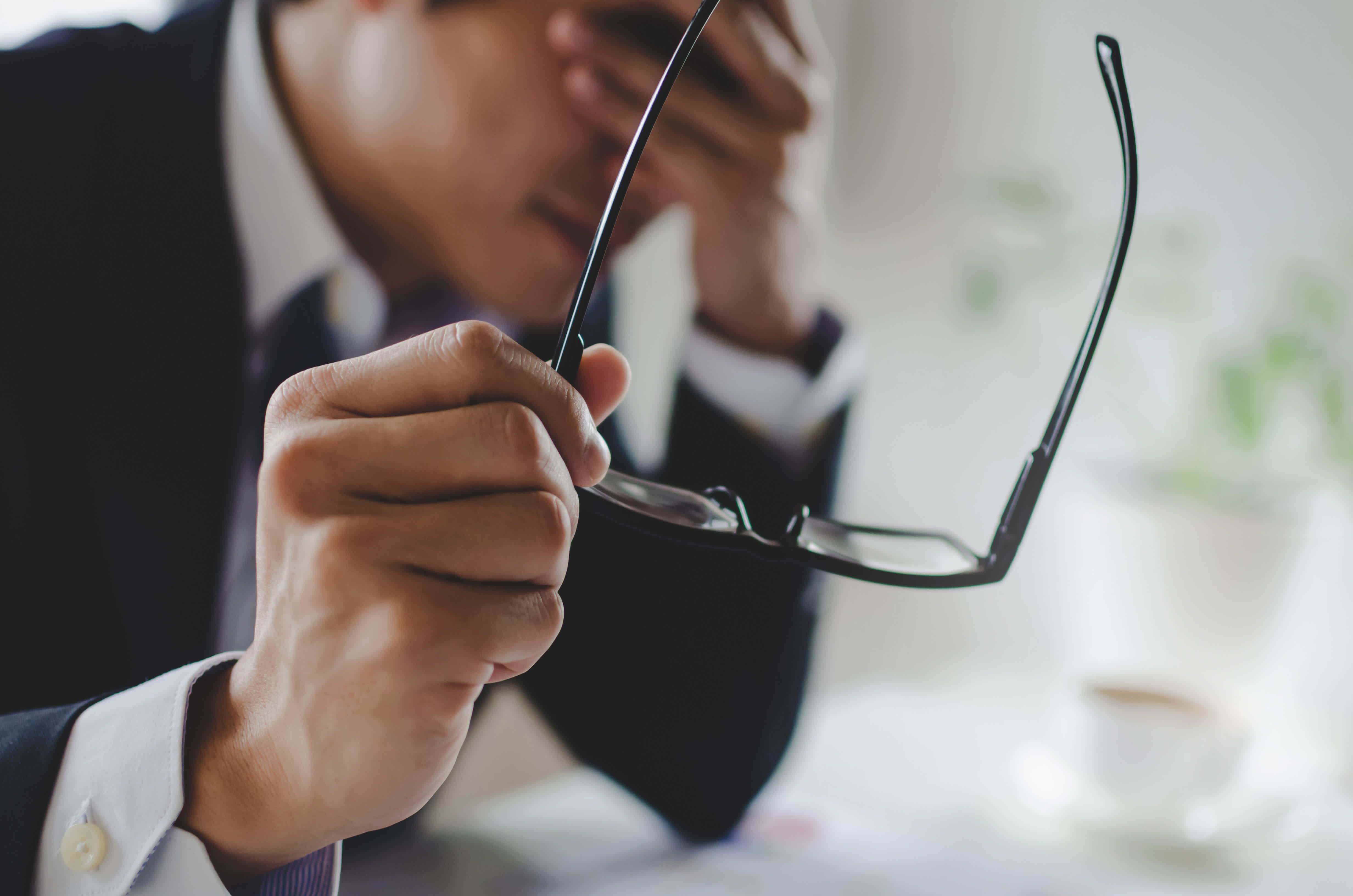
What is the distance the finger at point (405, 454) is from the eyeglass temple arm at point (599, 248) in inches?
1.1

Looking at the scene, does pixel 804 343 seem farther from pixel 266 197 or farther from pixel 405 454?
pixel 405 454

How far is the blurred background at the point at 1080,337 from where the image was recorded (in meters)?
0.76

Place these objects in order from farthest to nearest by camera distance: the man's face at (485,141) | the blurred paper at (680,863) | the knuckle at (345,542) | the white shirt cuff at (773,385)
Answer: the white shirt cuff at (773,385)
the man's face at (485,141)
the blurred paper at (680,863)
the knuckle at (345,542)

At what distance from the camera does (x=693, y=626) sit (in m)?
0.72

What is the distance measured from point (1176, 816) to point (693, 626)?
347 millimetres

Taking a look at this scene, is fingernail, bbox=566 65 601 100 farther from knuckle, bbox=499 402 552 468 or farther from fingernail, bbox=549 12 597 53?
knuckle, bbox=499 402 552 468

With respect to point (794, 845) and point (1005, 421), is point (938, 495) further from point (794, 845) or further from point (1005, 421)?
point (794, 845)

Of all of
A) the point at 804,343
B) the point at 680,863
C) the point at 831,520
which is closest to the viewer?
the point at 831,520

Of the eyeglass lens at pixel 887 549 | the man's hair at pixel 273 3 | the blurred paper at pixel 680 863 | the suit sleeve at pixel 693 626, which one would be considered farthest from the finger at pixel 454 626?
the man's hair at pixel 273 3

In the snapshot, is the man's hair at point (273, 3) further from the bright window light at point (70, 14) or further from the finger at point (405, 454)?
the finger at point (405, 454)

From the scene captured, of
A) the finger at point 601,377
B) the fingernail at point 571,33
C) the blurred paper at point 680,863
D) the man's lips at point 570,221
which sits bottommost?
the blurred paper at point 680,863

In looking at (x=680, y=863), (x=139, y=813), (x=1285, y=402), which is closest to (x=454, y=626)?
(x=139, y=813)

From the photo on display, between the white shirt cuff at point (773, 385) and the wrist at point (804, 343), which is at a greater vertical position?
the wrist at point (804, 343)

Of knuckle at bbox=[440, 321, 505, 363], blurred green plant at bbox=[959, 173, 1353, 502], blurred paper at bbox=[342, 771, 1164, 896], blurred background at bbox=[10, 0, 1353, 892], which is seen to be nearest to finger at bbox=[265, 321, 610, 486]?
knuckle at bbox=[440, 321, 505, 363]
